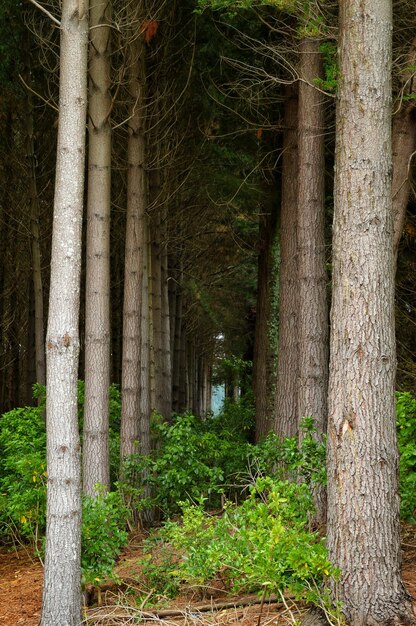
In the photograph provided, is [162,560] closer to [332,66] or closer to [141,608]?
[141,608]

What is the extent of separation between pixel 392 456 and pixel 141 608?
2.91m

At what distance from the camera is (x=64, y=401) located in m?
6.91

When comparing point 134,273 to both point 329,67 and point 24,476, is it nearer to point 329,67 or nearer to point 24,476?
point 24,476

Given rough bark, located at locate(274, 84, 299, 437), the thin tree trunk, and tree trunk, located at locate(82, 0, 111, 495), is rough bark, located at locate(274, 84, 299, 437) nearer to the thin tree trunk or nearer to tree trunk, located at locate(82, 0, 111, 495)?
tree trunk, located at locate(82, 0, 111, 495)

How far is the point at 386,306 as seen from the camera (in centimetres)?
623

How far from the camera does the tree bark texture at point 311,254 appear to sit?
9359 mm

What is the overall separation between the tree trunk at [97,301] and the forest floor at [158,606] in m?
1.39

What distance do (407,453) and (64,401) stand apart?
3.29 meters

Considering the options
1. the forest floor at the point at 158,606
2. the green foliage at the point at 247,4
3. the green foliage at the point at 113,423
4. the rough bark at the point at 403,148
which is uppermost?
the green foliage at the point at 247,4

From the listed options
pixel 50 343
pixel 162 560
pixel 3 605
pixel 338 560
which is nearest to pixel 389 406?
pixel 338 560

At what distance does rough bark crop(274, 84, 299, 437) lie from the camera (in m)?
11.6

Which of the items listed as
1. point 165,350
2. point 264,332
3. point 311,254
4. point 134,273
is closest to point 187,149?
point 264,332

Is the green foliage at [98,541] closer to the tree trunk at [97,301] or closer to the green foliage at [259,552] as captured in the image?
the green foliage at [259,552]

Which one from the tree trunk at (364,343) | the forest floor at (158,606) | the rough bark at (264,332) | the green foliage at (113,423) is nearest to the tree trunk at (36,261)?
the green foliage at (113,423)
